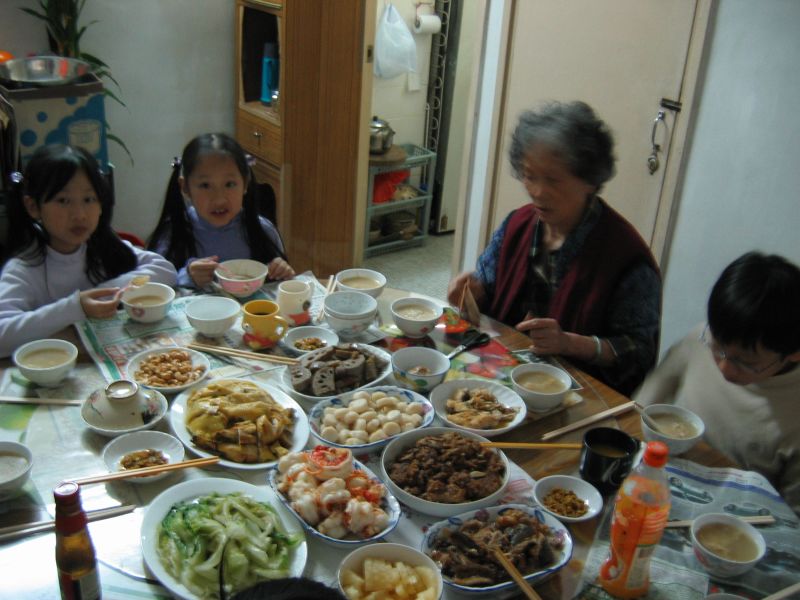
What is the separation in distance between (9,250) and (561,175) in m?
1.50

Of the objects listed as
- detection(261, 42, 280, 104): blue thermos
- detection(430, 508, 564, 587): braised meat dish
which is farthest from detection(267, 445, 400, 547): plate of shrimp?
detection(261, 42, 280, 104): blue thermos

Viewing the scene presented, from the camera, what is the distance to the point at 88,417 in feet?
4.92

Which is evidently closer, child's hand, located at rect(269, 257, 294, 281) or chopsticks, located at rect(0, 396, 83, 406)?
chopsticks, located at rect(0, 396, 83, 406)

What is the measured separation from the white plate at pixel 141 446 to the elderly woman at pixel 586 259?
89cm

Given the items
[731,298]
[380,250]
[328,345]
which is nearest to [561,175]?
[731,298]

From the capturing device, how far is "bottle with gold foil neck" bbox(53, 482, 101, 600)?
1.00 m

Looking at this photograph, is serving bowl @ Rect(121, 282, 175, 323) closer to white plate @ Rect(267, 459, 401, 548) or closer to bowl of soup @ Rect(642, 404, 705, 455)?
white plate @ Rect(267, 459, 401, 548)

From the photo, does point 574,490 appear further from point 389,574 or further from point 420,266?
point 420,266

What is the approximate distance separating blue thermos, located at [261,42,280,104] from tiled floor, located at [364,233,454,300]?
45.7 inches

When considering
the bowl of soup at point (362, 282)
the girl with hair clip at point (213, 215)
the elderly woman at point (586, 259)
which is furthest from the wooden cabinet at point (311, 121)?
the elderly woman at point (586, 259)

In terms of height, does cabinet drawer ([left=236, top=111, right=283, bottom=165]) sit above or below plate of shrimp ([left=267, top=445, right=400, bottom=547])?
above

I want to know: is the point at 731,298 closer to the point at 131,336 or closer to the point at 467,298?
the point at 467,298

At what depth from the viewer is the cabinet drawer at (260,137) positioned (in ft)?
12.6

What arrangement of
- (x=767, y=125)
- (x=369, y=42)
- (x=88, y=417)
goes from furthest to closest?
(x=369, y=42) → (x=767, y=125) → (x=88, y=417)
